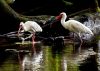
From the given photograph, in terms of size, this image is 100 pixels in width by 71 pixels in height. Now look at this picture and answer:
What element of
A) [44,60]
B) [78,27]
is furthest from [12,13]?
[44,60]

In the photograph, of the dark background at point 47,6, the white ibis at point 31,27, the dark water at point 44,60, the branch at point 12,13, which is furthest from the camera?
the dark background at point 47,6

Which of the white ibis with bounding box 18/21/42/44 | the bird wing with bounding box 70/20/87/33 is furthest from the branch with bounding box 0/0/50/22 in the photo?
the bird wing with bounding box 70/20/87/33

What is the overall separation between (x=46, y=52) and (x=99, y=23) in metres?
10.1

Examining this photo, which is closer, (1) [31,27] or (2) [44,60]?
(2) [44,60]

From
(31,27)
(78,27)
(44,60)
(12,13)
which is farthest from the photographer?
(12,13)

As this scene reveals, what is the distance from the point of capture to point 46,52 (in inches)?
669

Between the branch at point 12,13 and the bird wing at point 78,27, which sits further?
the branch at point 12,13

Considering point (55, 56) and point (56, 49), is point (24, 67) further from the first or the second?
point (56, 49)

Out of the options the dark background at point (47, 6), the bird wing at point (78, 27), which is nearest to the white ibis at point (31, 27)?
the bird wing at point (78, 27)

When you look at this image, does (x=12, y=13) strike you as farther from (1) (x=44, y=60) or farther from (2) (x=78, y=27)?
(1) (x=44, y=60)

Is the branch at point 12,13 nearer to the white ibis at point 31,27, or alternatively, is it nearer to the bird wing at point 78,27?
the white ibis at point 31,27

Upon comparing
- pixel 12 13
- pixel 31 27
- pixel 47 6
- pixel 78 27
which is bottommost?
pixel 78 27

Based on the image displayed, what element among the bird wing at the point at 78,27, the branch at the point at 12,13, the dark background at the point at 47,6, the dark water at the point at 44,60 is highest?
the dark background at the point at 47,6

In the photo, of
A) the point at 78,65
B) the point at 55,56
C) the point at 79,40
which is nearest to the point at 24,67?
the point at 78,65
